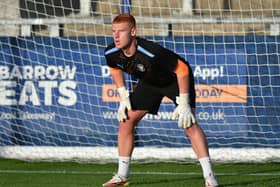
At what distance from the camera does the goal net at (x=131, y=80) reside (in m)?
10.2

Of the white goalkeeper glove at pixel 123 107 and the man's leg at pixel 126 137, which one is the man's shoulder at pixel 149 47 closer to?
the white goalkeeper glove at pixel 123 107

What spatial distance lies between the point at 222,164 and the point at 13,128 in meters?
2.77

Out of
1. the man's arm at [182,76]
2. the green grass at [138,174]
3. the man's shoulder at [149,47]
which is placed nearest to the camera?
the man's arm at [182,76]

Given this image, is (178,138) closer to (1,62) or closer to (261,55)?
(261,55)

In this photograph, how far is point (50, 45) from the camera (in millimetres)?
10727

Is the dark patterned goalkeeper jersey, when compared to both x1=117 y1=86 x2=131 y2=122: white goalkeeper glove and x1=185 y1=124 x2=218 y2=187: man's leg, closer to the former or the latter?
x1=117 y1=86 x2=131 y2=122: white goalkeeper glove

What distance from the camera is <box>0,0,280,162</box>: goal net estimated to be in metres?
10.2

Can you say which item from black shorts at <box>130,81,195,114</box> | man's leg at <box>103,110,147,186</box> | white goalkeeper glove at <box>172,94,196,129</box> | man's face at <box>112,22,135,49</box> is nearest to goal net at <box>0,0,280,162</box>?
man's leg at <box>103,110,147,186</box>

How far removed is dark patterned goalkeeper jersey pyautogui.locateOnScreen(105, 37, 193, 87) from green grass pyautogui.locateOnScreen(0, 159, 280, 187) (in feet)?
3.33

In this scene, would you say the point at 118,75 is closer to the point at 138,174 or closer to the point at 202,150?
the point at 202,150

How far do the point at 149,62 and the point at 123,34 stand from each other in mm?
323

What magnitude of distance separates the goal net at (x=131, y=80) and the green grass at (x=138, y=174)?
0.35 metres

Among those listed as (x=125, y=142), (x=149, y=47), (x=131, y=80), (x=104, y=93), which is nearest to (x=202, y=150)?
(x=125, y=142)

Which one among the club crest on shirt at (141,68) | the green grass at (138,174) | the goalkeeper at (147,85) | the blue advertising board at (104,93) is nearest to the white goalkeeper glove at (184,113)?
the goalkeeper at (147,85)
